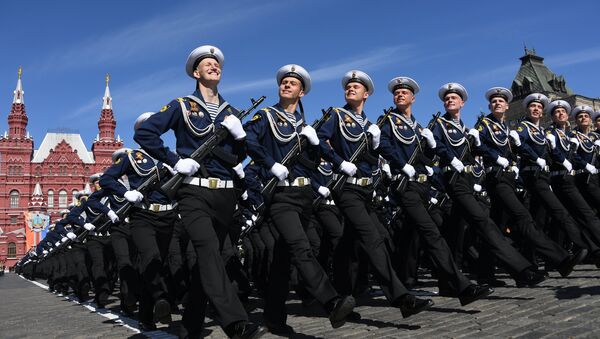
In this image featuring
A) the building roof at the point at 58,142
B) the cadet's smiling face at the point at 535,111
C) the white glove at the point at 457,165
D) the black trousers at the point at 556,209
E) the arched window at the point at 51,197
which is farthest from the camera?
the building roof at the point at 58,142

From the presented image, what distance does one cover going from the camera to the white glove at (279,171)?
4438 mm

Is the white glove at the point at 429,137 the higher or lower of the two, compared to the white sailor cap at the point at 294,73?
lower

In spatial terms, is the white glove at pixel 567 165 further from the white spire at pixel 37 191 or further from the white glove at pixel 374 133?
the white spire at pixel 37 191

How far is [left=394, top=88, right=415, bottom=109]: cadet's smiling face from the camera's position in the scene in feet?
20.5

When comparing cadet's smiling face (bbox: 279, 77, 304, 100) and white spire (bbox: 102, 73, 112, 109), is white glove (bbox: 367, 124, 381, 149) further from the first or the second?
white spire (bbox: 102, 73, 112, 109)

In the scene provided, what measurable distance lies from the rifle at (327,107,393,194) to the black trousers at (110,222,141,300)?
312cm

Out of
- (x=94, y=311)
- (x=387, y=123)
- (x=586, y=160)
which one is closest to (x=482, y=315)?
(x=387, y=123)

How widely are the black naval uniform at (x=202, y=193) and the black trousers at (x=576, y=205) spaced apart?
5.19 meters

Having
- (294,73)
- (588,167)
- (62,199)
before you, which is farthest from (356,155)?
(62,199)

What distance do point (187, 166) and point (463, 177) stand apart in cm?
348

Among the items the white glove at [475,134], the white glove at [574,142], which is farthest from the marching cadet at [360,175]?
the white glove at [574,142]

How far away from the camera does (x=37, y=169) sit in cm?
7962

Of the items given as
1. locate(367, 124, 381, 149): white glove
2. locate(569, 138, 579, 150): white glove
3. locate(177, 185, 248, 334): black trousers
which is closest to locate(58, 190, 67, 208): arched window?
locate(569, 138, 579, 150): white glove

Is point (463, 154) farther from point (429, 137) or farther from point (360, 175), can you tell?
point (360, 175)
